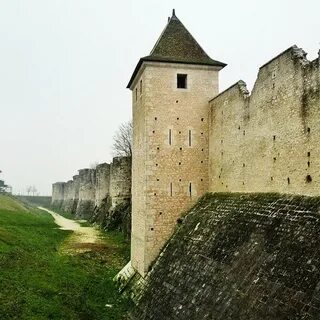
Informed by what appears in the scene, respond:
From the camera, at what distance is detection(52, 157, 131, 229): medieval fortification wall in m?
A: 34.9

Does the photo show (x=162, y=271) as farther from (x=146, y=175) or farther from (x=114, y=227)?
(x=114, y=227)

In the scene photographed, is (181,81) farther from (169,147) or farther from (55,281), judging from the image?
(55,281)

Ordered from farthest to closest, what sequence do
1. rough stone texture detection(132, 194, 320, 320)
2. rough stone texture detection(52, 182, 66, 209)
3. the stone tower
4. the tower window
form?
1. rough stone texture detection(52, 182, 66, 209)
2. the tower window
3. the stone tower
4. rough stone texture detection(132, 194, 320, 320)

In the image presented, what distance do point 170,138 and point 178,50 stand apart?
→ 3423 mm

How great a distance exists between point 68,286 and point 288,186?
9538 millimetres

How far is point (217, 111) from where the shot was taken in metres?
15.6

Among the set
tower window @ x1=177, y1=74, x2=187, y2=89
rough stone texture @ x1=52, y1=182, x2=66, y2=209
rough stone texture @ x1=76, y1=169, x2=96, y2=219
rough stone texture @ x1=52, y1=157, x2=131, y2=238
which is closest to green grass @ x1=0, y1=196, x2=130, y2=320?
rough stone texture @ x1=52, y1=157, x2=131, y2=238

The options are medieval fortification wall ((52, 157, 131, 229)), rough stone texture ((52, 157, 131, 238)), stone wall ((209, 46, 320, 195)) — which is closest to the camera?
stone wall ((209, 46, 320, 195))

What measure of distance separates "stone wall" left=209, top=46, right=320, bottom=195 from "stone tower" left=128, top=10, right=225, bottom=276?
0.97 metres

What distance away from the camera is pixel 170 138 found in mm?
16141

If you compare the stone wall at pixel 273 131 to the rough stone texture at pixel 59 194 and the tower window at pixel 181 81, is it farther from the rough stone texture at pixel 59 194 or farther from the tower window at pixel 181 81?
the rough stone texture at pixel 59 194

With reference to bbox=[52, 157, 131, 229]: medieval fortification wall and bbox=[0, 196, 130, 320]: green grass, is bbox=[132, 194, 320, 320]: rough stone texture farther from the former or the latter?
bbox=[52, 157, 131, 229]: medieval fortification wall

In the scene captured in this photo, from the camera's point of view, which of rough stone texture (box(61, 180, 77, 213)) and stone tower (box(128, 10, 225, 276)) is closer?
stone tower (box(128, 10, 225, 276))

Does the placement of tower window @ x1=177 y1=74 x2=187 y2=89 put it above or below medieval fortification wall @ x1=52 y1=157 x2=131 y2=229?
above
